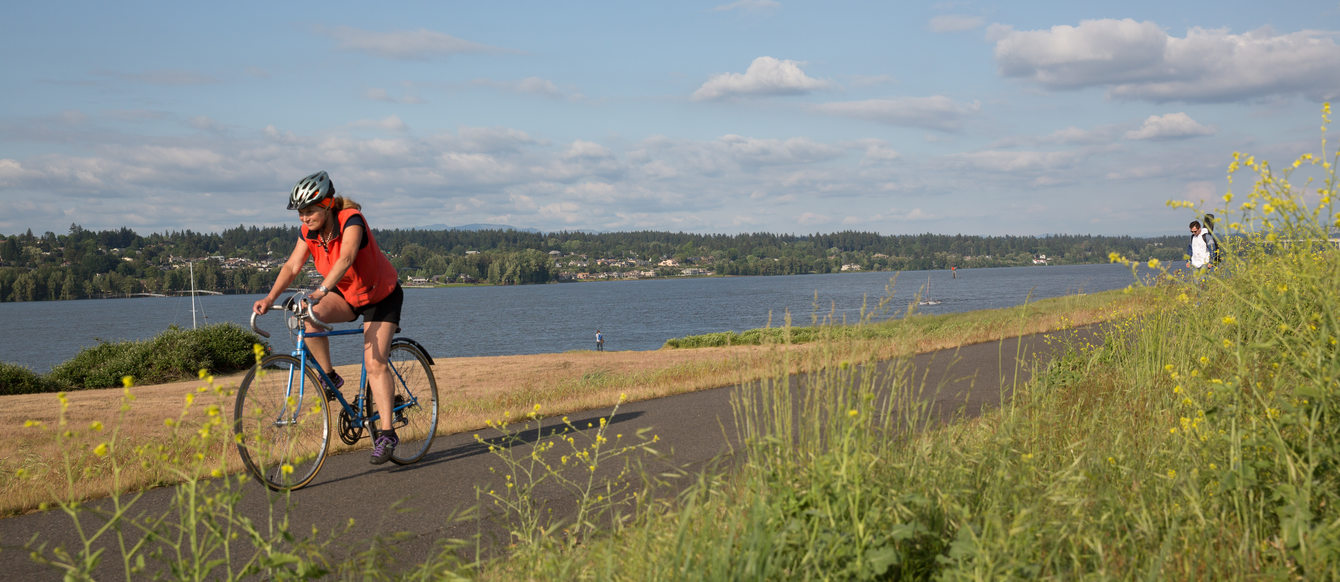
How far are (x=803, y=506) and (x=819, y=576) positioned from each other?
1.13ft

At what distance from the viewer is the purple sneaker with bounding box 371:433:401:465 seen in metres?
6.20

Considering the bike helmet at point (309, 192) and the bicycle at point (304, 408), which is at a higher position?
the bike helmet at point (309, 192)

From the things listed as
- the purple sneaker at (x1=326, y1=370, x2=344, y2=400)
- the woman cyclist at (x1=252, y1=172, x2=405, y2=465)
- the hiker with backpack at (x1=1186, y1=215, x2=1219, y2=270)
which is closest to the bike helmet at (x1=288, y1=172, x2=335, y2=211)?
the woman cyclist at (x1=252, y1=172, x2=405, y2=465)

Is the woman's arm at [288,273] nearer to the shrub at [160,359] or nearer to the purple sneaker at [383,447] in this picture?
the purple sneaker at [383,447]

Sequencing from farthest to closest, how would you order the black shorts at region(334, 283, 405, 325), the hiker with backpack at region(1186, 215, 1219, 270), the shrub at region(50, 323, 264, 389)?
the shrub at region(50, 323, 264, 389)
the hiker with backpack at region(1186, 215, 1219, 270)
the black shorts at region(334, 283, 405, 325)

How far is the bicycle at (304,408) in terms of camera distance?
567cm

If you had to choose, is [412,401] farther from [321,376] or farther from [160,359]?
[160,359]

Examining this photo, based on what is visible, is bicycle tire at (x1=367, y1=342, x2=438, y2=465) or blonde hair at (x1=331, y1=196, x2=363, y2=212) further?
bicycle tire at (x1=367, y1=342, x2=438, y2=465)

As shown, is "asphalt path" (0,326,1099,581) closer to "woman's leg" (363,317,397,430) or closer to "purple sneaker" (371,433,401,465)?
"purple sneaker" (371,433,401,465)

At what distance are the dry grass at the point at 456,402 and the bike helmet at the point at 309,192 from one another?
127 centimetres

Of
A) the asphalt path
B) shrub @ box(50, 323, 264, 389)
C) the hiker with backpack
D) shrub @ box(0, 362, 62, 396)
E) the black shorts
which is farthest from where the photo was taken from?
shrub @ box(50, 323, 264, 389)

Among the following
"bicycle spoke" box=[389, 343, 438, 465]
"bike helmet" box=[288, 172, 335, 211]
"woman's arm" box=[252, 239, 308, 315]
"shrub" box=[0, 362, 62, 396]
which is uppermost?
"bike helmet" box=[288, 172, 335, 211]

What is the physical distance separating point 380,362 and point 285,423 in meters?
0.77

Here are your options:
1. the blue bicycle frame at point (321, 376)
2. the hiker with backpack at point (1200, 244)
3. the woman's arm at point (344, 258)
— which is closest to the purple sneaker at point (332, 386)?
the blue bicycle frame at point (321, 376)
